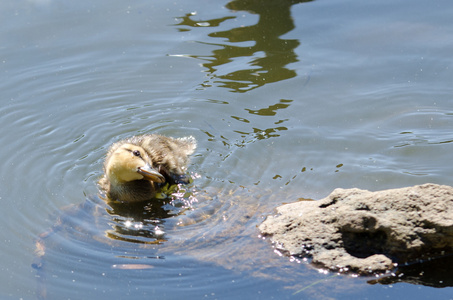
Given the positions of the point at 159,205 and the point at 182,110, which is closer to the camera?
the point at 159,205

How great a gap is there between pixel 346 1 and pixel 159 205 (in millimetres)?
5187

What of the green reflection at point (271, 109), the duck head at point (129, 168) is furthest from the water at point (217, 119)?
the duck head at point (129, 168)

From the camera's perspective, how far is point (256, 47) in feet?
28.8

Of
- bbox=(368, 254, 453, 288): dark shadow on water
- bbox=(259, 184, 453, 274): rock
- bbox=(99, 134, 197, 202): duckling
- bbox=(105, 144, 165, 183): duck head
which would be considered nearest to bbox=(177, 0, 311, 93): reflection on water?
bbox=(99, 134, 197, 202): duckling

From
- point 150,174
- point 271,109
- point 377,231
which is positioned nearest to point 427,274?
point 377,231

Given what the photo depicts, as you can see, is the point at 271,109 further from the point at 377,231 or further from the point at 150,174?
the point at 377,231

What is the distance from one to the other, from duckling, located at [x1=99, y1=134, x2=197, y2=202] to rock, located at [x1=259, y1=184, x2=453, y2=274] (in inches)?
63.4

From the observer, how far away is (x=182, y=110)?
24.8 feet

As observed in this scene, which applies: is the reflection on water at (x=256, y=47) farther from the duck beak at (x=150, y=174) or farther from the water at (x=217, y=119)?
the duck beak at (x=150, y=174)

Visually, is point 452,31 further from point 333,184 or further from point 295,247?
point 295,247

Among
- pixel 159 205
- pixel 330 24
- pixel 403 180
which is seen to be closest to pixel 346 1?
pixel 330 24

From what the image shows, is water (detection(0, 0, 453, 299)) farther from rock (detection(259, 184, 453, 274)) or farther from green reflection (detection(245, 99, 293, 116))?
rock (detection(259, 184, 453, 274))

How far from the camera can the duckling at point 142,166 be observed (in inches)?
233

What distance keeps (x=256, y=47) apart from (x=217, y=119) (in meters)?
1.84
